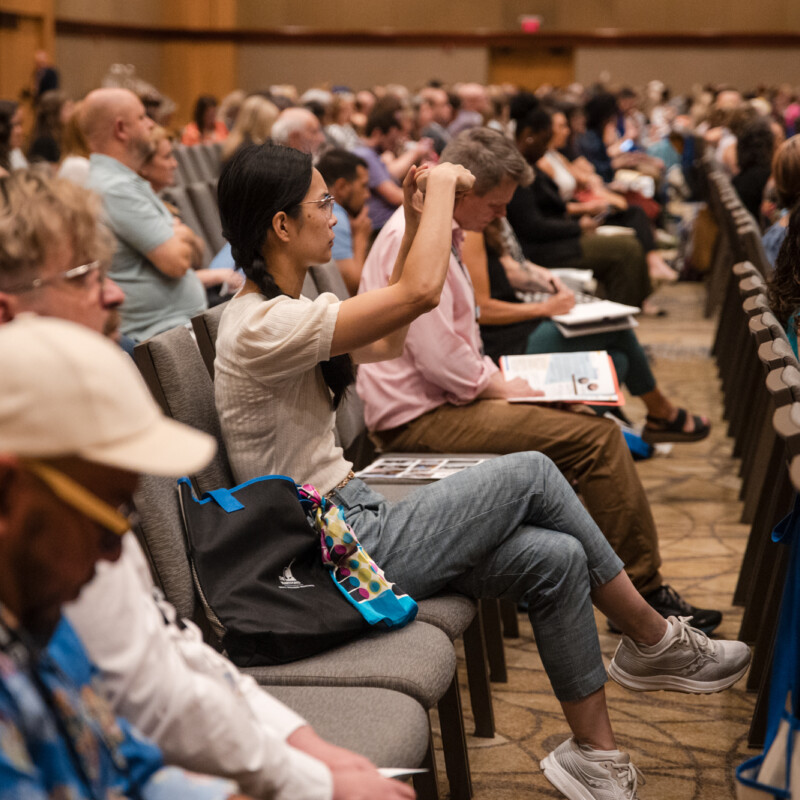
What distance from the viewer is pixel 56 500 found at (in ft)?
3.10

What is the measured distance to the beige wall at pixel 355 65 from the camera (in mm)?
19812

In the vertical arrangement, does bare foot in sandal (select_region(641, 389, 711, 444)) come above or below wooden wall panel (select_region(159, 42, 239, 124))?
below

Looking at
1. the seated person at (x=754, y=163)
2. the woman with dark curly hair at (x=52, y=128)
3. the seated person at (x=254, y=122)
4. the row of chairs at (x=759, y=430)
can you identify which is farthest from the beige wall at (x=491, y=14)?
the row of chairs at (x=759, y=430)

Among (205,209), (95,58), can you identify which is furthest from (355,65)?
(205,209)

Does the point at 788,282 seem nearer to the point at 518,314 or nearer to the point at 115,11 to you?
the point at 518,314

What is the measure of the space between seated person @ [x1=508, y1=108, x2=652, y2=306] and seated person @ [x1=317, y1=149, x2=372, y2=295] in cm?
79

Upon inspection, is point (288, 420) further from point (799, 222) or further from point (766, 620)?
point (799, 222)

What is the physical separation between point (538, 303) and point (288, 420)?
181cm

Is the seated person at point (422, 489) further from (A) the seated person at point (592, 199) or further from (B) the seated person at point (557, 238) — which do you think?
→ (A) the seated person at point (592, 199)

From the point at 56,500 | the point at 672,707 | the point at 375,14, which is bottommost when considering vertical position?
the point at 672,707

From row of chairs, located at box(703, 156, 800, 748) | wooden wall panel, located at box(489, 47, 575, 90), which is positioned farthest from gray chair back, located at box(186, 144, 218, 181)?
wooden wall panel, located at box(489, 47, 575, 90)

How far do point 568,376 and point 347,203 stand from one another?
1.69m

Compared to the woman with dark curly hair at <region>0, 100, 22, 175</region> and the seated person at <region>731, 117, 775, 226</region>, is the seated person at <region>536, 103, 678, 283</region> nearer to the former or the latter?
the seated person at <region>731, 117, 775, 226</region>

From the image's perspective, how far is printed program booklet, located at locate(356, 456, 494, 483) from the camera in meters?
2.60
